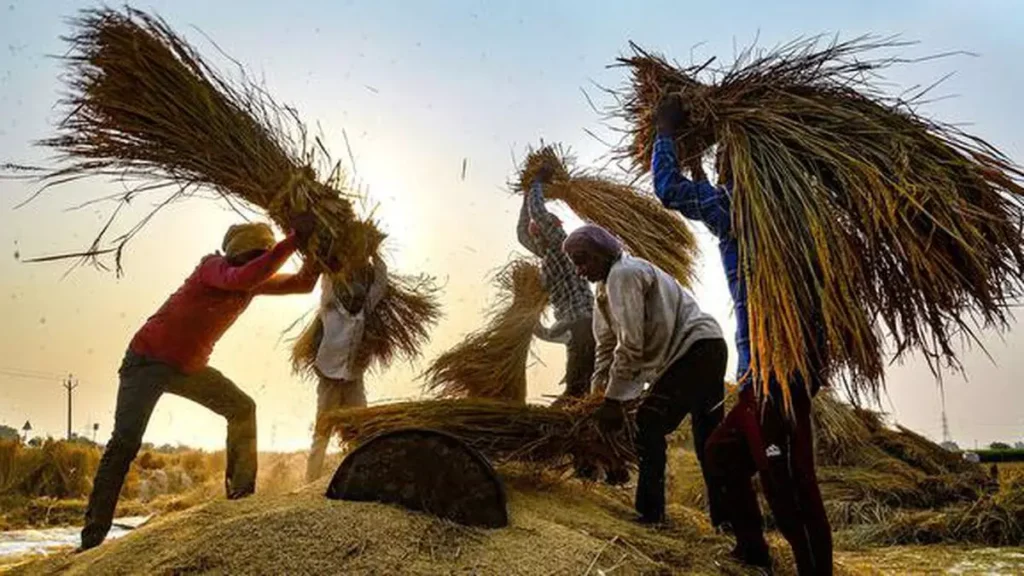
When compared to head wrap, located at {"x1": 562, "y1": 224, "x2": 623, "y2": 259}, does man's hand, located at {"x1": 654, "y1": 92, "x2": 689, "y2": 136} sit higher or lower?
higher

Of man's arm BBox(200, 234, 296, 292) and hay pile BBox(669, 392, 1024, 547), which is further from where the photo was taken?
hay pile BBox(669, 392, 1024, 547)

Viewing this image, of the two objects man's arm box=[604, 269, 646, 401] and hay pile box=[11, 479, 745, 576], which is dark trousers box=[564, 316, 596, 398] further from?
hay pile box=[11, 479, 745, 576]

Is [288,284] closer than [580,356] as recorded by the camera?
Yes

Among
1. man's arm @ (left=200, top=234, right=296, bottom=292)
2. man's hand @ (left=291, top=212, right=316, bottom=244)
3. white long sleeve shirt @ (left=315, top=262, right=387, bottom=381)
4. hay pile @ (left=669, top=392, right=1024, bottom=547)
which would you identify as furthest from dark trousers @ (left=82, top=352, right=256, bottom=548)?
hay pile @ (left=669, top=392, right=1024, bottom=547)

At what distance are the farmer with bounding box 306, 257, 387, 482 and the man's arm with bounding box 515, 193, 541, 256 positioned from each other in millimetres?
948

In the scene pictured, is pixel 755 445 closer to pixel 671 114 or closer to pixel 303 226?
pixel 671 114

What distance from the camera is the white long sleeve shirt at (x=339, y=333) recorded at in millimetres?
5484

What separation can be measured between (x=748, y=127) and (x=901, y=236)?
2.28 ft

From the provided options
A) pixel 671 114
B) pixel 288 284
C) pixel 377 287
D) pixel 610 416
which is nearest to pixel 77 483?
pixel 377 287

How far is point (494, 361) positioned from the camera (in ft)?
17.1

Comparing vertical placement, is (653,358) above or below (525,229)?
below

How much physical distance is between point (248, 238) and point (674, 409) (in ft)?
6.64

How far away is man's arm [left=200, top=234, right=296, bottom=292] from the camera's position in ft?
11.4

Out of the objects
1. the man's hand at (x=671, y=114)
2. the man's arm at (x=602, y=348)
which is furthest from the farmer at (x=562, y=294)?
the man's hand at (x=671, y=114)
